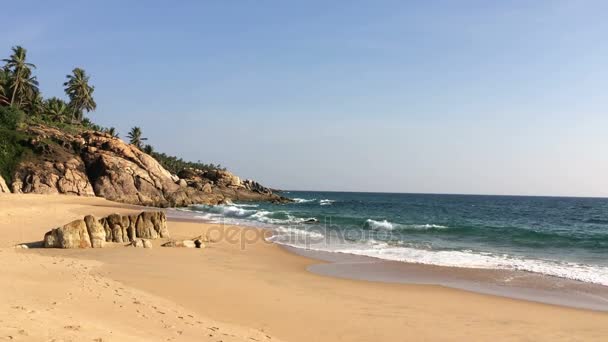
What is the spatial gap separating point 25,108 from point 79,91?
8.38 meters

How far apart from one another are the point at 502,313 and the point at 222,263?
32.9 ft

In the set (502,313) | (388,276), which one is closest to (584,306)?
(502,313)

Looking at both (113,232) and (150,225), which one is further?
(150,225)

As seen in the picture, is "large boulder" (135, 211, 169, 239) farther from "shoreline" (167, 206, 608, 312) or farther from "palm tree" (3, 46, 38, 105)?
"palm tree" (3, 46, 38, 105)

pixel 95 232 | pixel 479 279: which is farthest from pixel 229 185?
pixel 479 279

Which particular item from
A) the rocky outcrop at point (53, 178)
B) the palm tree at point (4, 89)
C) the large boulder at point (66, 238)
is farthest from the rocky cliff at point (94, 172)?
the large boulder at point (66, 238)

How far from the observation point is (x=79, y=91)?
218 feet

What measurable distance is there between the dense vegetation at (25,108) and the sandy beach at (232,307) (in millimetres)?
38257

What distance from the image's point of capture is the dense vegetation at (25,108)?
46.3 meters

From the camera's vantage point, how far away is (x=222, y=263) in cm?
1591

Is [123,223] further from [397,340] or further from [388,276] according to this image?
[397,340]

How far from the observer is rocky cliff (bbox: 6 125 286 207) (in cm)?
4588

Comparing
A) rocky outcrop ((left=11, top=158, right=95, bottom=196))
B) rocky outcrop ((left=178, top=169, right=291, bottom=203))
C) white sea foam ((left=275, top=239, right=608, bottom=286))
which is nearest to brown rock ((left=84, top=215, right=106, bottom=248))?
white sea foam ((left=275, top=239, right=608, bottom=286))

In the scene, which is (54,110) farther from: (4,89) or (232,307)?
(232,307)
